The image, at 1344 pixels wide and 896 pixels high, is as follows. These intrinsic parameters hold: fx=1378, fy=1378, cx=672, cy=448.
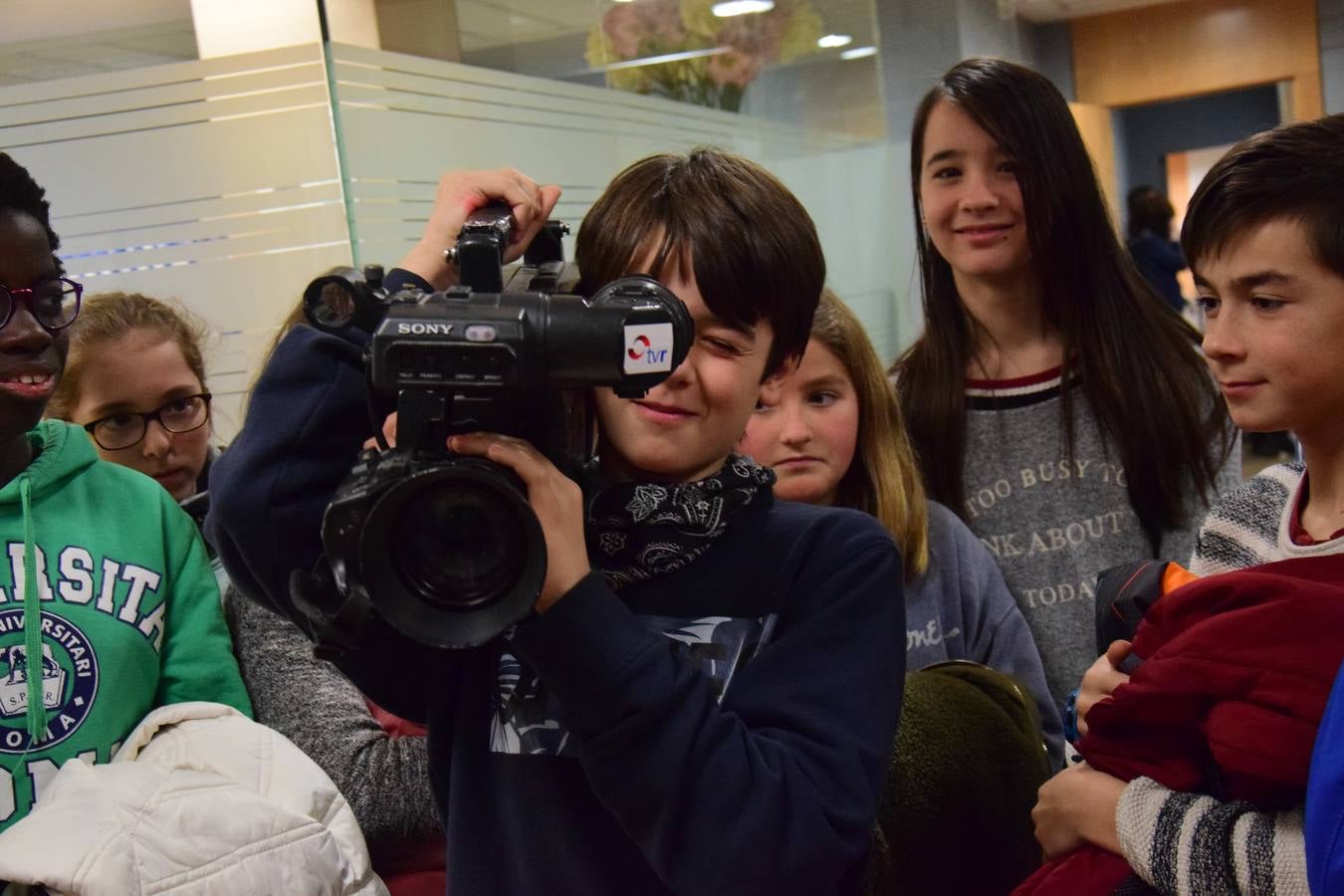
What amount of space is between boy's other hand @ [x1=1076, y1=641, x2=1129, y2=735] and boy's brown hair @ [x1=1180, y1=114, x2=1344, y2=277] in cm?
38

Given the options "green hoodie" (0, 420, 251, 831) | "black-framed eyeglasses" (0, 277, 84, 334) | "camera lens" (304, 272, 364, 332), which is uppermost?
"black-framed eyeglasses" (0, 277, 84, 334)

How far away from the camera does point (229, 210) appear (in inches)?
97.1

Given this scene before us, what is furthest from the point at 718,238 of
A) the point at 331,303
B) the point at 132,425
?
the point at 132,425

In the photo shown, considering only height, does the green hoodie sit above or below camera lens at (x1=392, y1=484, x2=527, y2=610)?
below

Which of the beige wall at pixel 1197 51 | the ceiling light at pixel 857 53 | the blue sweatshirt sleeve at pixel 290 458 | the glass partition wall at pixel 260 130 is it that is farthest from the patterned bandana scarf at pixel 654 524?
the beige wall at pixel 1197 51

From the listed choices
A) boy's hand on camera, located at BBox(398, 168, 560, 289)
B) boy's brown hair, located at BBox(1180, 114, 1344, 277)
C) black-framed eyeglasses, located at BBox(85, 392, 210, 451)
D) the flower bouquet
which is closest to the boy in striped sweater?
boy's brown hair, located at BBox(1180, 114, 1344, 277)

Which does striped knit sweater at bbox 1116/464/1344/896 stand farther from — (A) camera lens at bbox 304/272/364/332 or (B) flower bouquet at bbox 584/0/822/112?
(B) flower bouquet at bbox 584/0/822/112

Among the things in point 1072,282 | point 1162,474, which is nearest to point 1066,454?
point 1162,474

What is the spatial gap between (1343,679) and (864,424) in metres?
0.92

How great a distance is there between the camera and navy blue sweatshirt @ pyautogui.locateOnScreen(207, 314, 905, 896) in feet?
2.98

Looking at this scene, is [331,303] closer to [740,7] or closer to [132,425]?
[132,425]

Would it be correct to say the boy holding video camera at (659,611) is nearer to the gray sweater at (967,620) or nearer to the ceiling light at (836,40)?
the gray sweater at (967,620)

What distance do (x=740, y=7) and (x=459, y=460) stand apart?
7.67 ft

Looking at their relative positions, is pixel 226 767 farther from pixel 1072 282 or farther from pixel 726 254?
pixel 1072 282
